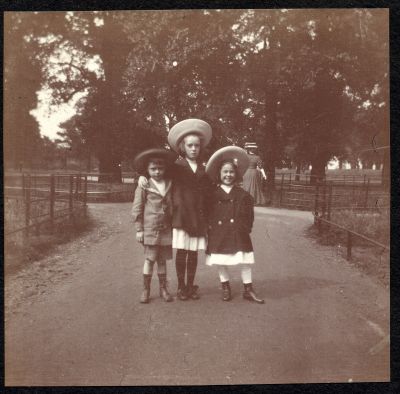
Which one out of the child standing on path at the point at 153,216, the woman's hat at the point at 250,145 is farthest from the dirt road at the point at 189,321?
the woman's hat at the point at 250,145

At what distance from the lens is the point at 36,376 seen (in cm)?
322

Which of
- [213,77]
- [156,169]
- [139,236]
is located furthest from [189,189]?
[213,77]

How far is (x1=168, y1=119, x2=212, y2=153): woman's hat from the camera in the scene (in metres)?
3.54

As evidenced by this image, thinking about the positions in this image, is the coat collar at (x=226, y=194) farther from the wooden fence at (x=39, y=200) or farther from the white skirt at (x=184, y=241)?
the wooden fence at (x=39, y=200)

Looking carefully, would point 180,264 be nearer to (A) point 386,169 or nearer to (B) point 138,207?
(B) point 138,207

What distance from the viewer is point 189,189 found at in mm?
3668

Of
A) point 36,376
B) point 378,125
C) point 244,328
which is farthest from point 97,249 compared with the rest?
A: point 378,125

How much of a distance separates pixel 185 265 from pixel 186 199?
0.65m

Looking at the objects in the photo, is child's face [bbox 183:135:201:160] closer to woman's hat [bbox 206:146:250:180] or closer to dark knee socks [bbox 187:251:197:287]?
woman's hat [bbox 206:146:250:180]

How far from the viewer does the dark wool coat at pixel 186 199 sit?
3645mm

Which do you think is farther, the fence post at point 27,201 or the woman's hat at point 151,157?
the fence post at point 27,201

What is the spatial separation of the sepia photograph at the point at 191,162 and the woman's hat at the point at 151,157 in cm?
1

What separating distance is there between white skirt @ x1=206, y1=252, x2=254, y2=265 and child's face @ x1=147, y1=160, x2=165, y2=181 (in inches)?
34.6
